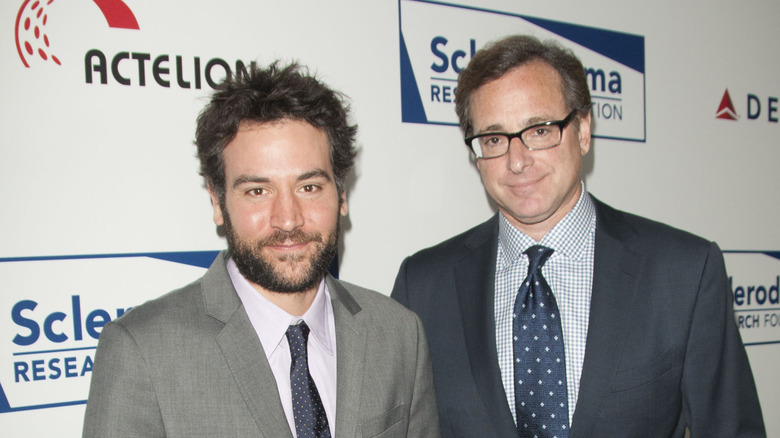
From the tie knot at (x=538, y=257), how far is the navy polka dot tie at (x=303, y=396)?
76 centimetres

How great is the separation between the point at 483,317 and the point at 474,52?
4.62ft

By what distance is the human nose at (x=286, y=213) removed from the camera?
1538 millimetres

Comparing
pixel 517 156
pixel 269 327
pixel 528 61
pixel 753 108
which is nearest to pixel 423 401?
pixel 269 327

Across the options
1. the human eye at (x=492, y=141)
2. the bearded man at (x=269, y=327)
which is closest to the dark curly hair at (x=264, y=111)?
the bearded man at (x=269, y=327)

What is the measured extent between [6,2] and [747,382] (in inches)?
105

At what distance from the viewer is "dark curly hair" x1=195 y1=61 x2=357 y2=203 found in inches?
65.6

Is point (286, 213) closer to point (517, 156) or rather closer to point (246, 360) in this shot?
point (246, 360)

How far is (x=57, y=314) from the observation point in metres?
1.99

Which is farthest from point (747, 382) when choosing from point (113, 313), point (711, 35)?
point (711, 35)

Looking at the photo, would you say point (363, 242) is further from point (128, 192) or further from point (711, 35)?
point (711, 35)

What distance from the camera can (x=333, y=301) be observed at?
183 centimetres

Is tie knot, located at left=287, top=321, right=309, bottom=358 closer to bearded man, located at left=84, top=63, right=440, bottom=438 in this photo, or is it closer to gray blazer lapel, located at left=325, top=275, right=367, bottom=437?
bearded man, located at left=84, top=63, right=440, bottom=438

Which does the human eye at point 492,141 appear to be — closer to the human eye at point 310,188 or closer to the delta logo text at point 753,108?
the human eye at point 310,188

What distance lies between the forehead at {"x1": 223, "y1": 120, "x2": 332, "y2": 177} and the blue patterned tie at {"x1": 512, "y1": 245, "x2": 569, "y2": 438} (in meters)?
0.75
